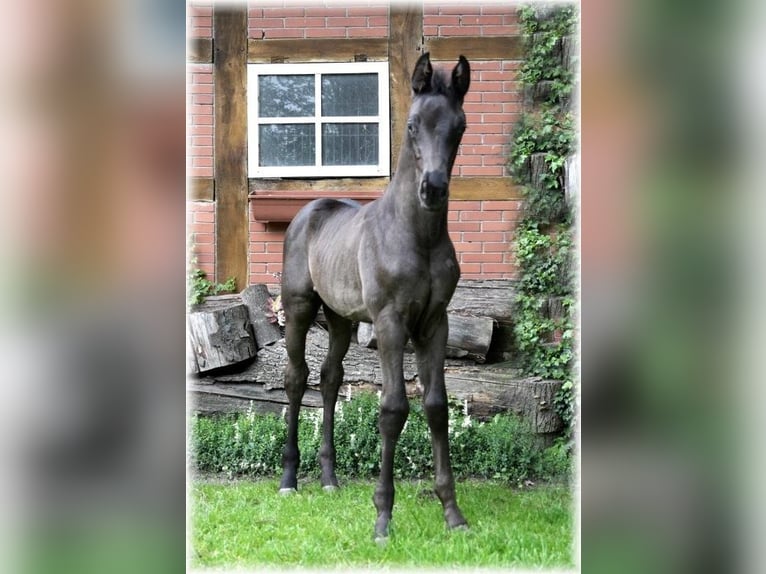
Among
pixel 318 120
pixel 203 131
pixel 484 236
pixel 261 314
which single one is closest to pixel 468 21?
pixel 318 120

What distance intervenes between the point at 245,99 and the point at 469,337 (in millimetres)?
2464

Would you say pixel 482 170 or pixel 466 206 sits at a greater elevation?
pixel 482 170

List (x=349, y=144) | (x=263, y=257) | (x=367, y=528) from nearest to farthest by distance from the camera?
(x=367, y=528) < (x=349, y=144) < (x=263, y=257)

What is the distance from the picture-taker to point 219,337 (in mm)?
5523

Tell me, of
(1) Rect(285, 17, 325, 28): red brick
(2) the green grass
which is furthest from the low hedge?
(1) Rect(285, 17, 325, 28): red brick

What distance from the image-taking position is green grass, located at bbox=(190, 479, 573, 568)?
3.28 metres

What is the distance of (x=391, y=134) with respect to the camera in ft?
17.5

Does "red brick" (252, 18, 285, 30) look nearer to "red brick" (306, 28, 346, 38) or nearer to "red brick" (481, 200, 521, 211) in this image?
"red brick" (306, 28, 346, 38)

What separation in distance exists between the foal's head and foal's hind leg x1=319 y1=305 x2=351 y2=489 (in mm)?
1597

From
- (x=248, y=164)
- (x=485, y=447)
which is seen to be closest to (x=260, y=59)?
(x=248, y=164)

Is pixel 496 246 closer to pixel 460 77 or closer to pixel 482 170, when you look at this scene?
pixel 482 170

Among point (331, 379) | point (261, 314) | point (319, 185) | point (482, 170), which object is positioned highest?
point (482, 170)

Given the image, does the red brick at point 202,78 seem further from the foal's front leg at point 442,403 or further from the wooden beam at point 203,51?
the foal's front leg at point 442,403
